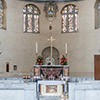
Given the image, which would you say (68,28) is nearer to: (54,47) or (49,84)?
(54,47)

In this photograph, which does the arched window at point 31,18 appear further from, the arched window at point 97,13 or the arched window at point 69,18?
the arched window at point 97,13

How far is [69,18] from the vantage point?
24.6 meters

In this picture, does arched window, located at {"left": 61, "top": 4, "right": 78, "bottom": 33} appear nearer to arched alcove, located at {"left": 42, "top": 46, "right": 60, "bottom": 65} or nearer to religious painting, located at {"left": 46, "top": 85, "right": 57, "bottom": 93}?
arched alcove, located at {"left": 42, "top": 46, "right": 60, "bottom": 65}

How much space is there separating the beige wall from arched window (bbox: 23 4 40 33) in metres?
0.35

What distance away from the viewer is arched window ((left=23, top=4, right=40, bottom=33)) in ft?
79.9

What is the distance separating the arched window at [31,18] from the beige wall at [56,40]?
1.16ft

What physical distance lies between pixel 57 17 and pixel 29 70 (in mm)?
4627

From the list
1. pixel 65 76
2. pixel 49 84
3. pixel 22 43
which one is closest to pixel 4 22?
pixel 22 43

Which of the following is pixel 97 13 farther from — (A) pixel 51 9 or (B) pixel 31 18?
(B) pixel 31 18

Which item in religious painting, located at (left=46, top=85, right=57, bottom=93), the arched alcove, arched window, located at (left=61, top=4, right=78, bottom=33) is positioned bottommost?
religious painting, located at (left=46, top=85, right=57, bottom=93)

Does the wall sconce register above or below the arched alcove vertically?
above

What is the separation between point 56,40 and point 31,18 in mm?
2622

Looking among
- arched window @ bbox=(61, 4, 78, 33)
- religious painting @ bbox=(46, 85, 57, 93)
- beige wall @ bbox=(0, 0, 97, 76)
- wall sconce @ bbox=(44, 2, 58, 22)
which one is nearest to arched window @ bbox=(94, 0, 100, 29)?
beige wall @ bbox=(0, 0, 97, 76)

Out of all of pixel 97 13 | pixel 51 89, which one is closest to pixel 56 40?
pixel 97 13
